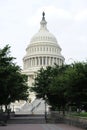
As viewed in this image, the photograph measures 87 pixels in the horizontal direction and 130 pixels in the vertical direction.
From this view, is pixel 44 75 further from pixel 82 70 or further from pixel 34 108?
pixel 34 108

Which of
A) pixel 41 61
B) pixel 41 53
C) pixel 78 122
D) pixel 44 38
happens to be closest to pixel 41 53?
pixel 41 53

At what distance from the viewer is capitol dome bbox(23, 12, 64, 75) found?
154250mm

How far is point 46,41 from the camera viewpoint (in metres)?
158

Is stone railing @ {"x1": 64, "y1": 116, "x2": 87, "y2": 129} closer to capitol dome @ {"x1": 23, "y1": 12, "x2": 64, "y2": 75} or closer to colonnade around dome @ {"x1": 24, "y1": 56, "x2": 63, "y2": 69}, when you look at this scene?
capitol dome @ {"x1": 23, "y1": 12, "x2": 64, "y2": 75}

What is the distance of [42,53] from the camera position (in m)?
155

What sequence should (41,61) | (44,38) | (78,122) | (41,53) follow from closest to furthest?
(78,122) → (41,53) → (41,61) → (44,38)

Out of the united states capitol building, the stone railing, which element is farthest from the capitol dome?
the stone railing

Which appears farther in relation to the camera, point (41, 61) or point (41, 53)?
point (41, 61)

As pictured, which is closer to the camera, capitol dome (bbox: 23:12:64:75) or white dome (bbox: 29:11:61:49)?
capitol dome (bbox: 23:12:64:75)

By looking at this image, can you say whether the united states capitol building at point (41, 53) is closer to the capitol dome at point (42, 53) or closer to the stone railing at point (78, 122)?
the capitol dome at point (42, 53)

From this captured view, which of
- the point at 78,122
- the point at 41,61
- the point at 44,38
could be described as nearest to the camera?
the point at 78,122

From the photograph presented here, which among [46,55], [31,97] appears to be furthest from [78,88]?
[46,55]

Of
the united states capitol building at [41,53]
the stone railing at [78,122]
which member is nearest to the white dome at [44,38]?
the united states capitol building at [41,53]

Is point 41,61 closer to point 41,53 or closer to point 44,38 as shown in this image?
point 41,53
